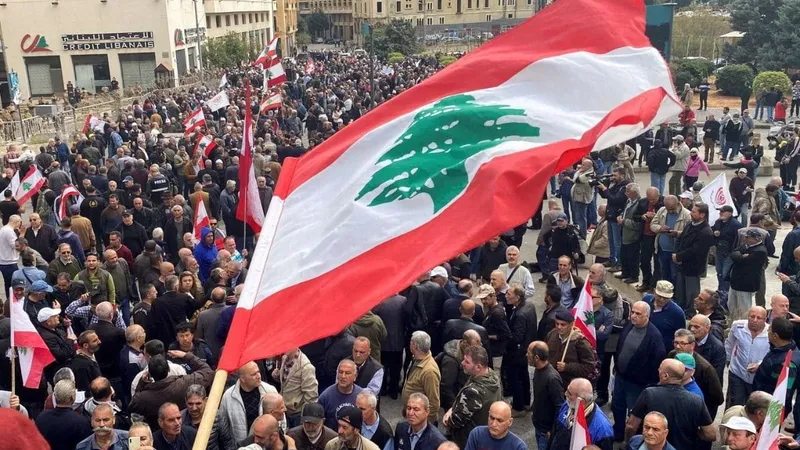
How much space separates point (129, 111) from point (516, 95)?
2792 centimetres

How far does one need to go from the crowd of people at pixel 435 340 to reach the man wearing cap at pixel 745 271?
1.1 inches

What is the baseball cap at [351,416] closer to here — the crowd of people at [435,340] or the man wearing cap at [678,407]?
the crowd of people at [435,340]

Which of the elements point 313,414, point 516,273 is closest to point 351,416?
point 313,414

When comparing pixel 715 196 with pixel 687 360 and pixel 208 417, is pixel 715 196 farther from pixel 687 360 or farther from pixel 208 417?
pixel 208 417

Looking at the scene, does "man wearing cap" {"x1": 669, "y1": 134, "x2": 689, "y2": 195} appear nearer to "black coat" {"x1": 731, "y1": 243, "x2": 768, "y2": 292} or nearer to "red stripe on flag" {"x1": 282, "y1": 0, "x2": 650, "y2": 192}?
"black coat" {"x1": 731, "y1": 243, "x2": 768, "y2": 292}

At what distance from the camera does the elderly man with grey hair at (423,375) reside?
7008 mm

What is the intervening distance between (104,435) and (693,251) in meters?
7.44

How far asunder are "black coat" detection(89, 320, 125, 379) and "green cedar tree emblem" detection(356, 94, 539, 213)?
442 cm

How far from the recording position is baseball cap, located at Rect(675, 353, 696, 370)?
6300 millimetres

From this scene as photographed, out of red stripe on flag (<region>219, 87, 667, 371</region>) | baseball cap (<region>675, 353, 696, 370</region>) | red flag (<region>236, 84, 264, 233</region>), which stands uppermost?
red stripe on flag (<region>219, 87, 667, 371</region>)

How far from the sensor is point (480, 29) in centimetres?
10069

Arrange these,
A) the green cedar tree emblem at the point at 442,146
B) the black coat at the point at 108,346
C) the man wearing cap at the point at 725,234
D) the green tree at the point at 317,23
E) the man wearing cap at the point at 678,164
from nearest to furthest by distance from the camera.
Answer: the green cedar tree emblem at the point at 442,146 < the black coat at the point at 108,346 < the man wearing cap at the point at 725,234 < the man wearing cap at the point at 678,164 < the green tree at the point at 317,23

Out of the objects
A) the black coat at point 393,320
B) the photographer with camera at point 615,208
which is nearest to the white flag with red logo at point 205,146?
the photographer with camera at point 615,208

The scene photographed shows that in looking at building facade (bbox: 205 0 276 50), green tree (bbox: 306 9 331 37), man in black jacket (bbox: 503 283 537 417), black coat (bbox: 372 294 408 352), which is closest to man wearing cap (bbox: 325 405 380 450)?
man in black jacket (bbox: 503 283 537 417)
